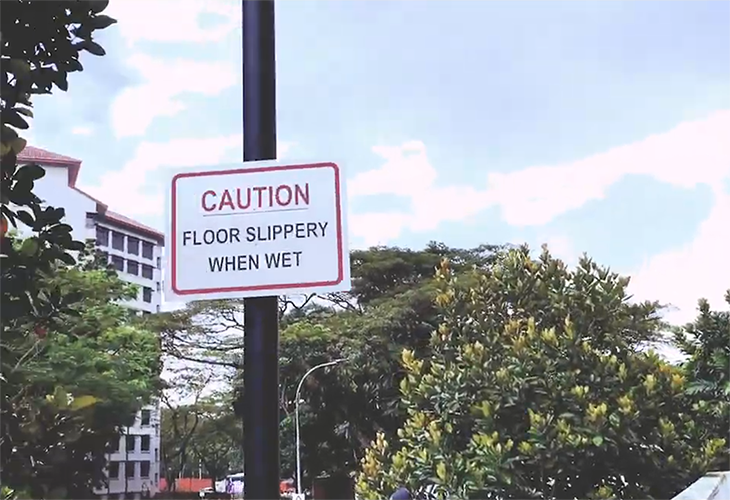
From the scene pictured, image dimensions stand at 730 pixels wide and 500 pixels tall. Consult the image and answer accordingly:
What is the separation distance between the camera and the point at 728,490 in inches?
127

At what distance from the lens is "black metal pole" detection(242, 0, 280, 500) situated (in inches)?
53.7

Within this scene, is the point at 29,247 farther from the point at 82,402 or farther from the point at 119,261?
the point at 119,261

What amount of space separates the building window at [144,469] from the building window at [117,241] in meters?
10.9

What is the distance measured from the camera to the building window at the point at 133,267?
4538 cm

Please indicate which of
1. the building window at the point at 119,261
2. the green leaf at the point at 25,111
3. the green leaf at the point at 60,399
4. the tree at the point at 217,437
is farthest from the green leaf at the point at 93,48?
the building window at the point at 119,261

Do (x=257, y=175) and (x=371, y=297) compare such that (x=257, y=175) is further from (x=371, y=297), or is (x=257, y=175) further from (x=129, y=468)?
(x=129, y=468)

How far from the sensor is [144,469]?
45312 millimetres

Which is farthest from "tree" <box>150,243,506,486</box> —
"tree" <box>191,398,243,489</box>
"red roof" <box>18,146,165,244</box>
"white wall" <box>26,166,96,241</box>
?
"white wall" <box>26,166,96,241</box>

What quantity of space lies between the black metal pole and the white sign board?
0.04 metres

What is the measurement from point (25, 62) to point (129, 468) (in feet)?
150

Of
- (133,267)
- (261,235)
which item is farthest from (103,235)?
(261,235)

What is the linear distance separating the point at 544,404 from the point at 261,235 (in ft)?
20.2

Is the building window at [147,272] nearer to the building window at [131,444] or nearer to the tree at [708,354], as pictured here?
the building window at [131,444]

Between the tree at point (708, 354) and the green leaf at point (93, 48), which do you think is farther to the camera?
the tree at point (708, 354)
